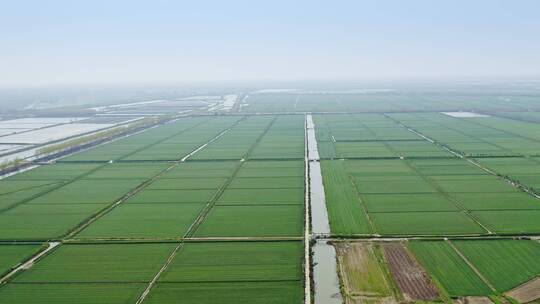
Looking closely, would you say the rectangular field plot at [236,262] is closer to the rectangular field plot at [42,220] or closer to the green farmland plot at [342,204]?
the green farmland plot at [342,204]

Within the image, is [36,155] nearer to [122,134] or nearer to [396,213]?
[122,134]

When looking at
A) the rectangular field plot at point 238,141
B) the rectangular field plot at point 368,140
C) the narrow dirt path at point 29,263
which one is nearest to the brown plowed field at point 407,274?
the narrow dirt path at point 29,263

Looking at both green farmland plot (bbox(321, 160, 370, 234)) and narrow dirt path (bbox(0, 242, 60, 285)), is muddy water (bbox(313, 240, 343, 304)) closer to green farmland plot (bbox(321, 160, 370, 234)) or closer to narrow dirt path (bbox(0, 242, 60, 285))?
green farmland plot (bbox(321, 160, 370, 234))

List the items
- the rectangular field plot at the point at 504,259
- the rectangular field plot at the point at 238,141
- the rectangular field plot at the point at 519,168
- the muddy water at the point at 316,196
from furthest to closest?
the rectangular field plot at the point at 238,141 < the rectangular field plot at the point at 519,168 < the muddy water at the point at 316,196 < the rectangular field plot at the point at 504,259

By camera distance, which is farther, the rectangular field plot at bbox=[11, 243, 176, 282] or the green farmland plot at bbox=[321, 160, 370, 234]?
the green farmland plot at bbox=[321, 160, 370, 234]

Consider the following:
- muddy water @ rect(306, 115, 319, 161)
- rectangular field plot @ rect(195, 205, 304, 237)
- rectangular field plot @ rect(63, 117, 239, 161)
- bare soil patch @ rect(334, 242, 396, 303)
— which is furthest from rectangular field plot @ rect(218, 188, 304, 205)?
rectangular field plot @ rect(63, 117, 239, 161)

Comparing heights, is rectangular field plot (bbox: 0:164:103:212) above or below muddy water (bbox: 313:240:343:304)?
above
